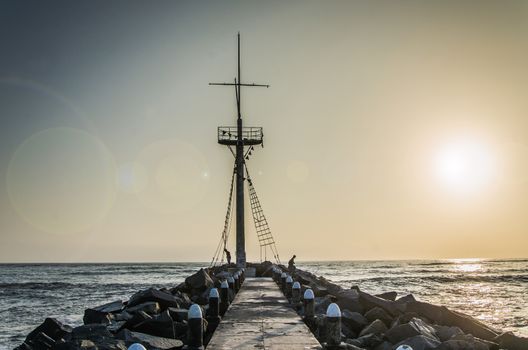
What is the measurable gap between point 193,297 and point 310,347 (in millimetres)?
12032

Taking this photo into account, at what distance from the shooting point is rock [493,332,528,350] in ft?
41.8

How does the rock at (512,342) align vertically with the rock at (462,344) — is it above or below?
below

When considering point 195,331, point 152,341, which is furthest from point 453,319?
point 195,331

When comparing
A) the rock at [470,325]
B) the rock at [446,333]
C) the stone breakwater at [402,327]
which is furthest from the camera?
the rock at [470,325]

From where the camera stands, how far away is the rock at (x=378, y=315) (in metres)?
14.9

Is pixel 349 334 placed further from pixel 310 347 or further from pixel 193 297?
pixel 193 297

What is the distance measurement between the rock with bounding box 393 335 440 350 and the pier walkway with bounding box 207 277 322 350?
2276 mm

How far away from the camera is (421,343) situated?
1079 cm

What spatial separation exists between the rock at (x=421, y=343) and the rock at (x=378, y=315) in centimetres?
383

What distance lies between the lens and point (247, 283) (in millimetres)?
21578

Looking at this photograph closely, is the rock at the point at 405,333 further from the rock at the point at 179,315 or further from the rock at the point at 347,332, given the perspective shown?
the rock at the point at 179,315

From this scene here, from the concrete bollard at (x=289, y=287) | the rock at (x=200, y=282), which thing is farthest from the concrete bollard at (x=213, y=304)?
the rock at (x=200, y=282)

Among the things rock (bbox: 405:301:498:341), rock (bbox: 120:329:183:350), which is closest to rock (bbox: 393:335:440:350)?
rock (bbox: 405:301:498:341)

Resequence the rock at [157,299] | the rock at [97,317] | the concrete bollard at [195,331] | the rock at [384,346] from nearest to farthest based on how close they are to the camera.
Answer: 1. the concrete bollard at [195,331]
2. the rock at [384,346]
3. the rock at [97,317]
4. the rock at [157,299]
